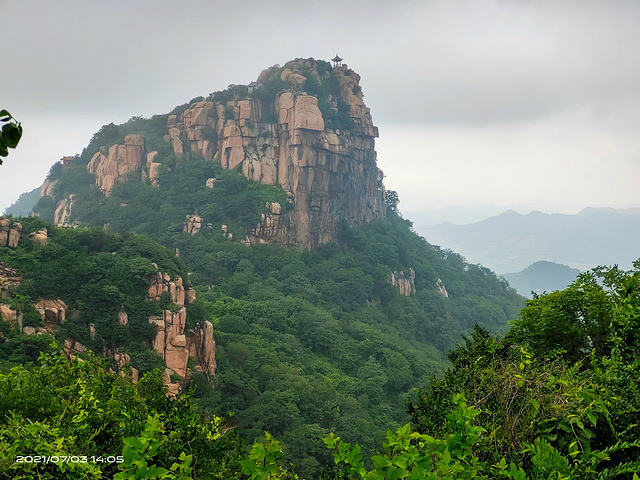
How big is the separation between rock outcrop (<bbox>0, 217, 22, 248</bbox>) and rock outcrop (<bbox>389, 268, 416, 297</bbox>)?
26930 millimetres

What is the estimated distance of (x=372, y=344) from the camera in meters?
26.8

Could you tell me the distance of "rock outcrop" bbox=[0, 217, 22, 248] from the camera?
1622cm

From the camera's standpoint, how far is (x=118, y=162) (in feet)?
123

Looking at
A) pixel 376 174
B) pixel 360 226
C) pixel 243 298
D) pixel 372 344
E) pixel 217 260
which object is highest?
pixel 376 174

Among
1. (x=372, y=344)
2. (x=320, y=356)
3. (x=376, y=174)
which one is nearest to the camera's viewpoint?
(x=320, y=356)

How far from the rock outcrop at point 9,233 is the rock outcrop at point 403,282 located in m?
26.9

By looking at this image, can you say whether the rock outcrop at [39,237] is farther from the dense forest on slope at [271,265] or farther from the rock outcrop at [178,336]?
the rock outcrop at [178,336]

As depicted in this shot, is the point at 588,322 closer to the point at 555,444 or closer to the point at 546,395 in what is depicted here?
the point at 546,395

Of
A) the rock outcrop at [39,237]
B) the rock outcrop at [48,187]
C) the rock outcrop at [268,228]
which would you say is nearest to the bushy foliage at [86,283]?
→ the rock outcrop at [39,237]

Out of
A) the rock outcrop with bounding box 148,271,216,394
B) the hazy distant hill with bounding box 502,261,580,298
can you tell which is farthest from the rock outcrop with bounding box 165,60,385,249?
the hazy distant hill with bounding box 502,261,580,298

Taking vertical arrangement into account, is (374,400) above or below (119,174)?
below

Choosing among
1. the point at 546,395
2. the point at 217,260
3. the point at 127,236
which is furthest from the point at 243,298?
the point at 546,395

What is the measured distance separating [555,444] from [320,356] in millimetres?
21213

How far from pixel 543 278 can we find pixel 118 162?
8159 cm
